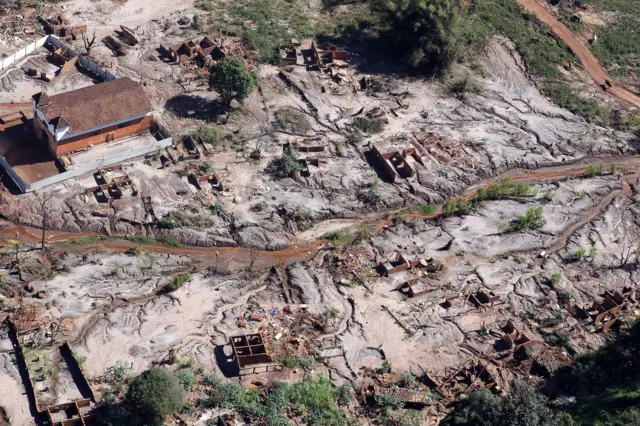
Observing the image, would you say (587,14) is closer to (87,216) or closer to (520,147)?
(520,147)

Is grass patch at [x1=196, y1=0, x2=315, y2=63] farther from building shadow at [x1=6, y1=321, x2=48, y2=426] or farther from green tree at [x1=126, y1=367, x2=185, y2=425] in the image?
green tree at [x1=126, y1=367, x2=185, y2=425]

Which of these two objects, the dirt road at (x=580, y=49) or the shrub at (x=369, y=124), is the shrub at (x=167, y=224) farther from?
the dirt road at (x=580, y=49)

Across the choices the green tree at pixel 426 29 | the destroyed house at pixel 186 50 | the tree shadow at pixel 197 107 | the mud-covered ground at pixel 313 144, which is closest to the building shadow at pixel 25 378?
the mud-covered ground at pixel 313 144

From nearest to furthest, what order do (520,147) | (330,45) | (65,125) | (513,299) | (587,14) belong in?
(513,299), (65,125), (520,147), (330,45), (587,14)

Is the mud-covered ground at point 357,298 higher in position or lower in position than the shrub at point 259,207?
lower

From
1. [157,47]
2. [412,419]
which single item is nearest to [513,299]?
[412,419]
